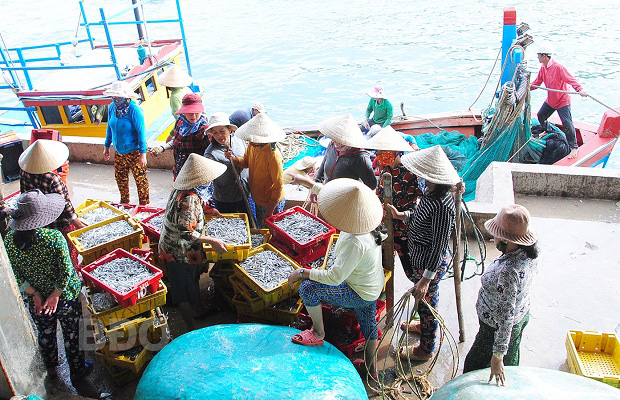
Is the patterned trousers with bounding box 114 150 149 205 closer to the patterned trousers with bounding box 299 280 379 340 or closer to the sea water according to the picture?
the patterned trousers with bounding box 299 280 379 340

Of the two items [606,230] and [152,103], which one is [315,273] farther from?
[152,103]

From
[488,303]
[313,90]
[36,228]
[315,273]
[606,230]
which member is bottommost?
[313,90]

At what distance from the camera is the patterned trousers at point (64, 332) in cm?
395

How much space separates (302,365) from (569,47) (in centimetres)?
2237

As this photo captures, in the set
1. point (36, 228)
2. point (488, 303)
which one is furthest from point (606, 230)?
point (36, 228)

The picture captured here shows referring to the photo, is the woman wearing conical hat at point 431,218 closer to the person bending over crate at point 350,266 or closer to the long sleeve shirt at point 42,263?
the person bending over crate at point 350,266

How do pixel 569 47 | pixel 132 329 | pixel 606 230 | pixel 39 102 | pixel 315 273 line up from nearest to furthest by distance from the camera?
1. pixel 315 273
2. pixel 132 329
3. pixel 606 230
4. pixel 39 102
5. pixel 569 47

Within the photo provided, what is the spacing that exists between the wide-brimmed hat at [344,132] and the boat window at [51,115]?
7.23m

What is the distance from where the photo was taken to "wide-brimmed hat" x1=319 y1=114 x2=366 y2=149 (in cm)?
466

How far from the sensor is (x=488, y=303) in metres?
3.47

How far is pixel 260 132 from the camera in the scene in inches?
189

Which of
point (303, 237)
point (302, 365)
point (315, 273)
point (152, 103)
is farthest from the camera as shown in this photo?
point (152, 103)

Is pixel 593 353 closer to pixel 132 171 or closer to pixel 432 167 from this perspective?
pixel 432 167

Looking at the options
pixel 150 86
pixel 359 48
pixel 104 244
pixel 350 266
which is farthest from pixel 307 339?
pixel 359 48
